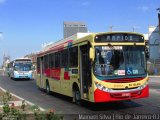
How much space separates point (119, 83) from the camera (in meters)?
15.1

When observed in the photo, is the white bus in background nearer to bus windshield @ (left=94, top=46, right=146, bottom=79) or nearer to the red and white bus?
the red and white bus

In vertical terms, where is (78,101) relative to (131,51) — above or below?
below

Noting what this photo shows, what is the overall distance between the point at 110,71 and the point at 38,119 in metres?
7.36

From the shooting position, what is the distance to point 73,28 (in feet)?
130

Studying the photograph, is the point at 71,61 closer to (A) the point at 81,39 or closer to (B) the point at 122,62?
(A) the point at 81,39

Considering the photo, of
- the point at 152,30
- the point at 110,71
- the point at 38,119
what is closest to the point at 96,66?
the point at 110,71

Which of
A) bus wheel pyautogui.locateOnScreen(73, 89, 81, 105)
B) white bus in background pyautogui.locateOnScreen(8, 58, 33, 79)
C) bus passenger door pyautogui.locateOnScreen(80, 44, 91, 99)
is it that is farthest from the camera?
white bus in background pyautogui.locateOnScreen(8, 58, 33, 79)

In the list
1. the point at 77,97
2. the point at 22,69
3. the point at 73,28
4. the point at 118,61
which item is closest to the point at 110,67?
the point at 118,61

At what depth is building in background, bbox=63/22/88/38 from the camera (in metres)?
36.7

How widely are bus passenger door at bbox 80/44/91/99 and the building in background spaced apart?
18334 millimetres

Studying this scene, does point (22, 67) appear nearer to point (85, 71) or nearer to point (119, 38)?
point (85, 71)

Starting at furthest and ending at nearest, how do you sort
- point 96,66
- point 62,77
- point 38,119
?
point 62,77, point 96,66, point 38,119

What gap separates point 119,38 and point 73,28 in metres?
24.1

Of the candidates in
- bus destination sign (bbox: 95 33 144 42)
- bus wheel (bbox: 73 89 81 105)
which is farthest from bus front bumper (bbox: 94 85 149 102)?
bus wheel (bbox: 73 89 81 105)
